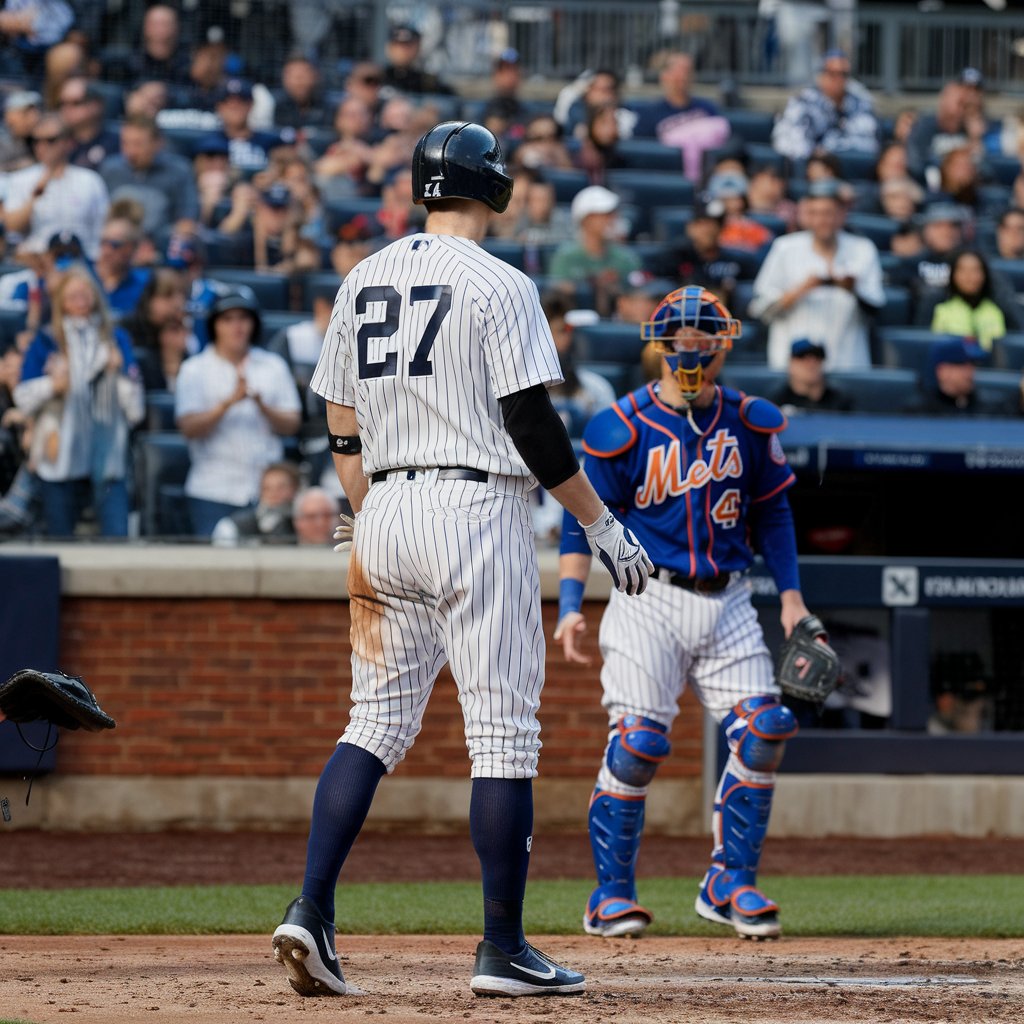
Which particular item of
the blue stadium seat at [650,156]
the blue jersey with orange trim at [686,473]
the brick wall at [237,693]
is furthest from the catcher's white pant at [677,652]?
the blue stadium seat at [650,156]

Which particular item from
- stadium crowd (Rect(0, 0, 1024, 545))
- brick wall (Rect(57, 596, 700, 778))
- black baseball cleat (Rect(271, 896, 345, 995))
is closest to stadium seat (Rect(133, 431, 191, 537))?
stadium crowd (Rect(0, 0, 1024, 545))

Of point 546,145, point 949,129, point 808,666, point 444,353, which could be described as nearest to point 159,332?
point 546,145

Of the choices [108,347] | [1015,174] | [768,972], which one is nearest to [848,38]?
[1015,174]

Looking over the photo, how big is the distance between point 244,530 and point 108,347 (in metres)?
1.11

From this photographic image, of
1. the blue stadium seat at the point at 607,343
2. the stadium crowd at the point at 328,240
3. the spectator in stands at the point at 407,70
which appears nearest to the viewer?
the stadium crowd at the point at 328,240

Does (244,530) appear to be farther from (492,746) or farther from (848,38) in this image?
(848,38)

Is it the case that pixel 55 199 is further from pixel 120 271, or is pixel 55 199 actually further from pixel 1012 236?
pixel 1012 236

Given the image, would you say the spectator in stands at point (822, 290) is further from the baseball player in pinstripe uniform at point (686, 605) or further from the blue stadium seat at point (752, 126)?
the baseball player in pinstripe uniform at point (686, 605)

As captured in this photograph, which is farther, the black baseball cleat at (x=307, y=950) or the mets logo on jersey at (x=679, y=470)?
the mets logo on jersey at (x=679, y=470)

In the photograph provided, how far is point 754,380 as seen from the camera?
9688 millimetres

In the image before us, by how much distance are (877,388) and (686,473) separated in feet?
Result: 15.5

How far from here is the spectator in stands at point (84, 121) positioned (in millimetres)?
11523

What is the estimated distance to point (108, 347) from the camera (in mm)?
8688

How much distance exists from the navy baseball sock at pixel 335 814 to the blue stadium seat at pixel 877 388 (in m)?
6.35
